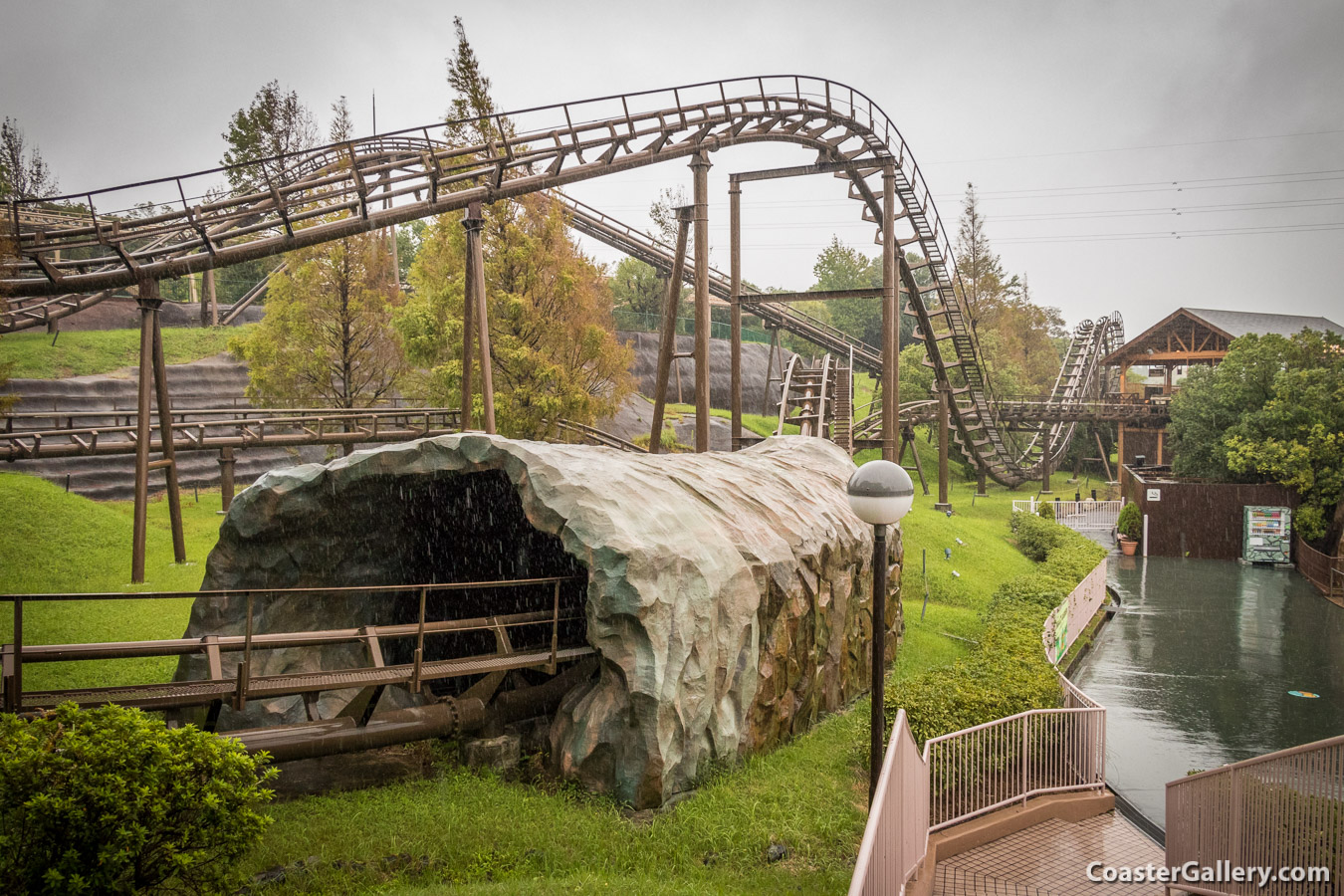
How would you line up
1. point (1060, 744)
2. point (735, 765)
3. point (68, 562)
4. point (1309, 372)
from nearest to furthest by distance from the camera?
point (735, 765) → point (1060, 744) → point (68, 562) → point (1309, 372)

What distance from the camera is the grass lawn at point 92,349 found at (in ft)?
95.1

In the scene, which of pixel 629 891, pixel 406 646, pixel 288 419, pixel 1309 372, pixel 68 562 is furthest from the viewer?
pixel 1309 372

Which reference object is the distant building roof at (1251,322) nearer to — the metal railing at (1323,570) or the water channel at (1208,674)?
the metal railing at (1323,570)

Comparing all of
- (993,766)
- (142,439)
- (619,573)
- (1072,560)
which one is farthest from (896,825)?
(1072,560)

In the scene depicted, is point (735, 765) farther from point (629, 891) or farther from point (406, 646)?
point (406, 646)

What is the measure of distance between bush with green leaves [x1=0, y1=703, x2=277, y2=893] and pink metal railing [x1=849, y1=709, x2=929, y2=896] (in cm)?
361

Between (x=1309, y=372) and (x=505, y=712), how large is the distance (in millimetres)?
28037

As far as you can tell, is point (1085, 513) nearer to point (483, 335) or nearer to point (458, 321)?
point (458, 321)

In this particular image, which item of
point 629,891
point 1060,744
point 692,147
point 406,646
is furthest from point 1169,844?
point 692,147

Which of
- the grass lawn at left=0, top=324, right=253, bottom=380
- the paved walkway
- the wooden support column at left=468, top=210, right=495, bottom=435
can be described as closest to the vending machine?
the paved walkway

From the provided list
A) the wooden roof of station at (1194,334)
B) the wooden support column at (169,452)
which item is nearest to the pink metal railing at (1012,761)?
the wooden support column at (169,452)

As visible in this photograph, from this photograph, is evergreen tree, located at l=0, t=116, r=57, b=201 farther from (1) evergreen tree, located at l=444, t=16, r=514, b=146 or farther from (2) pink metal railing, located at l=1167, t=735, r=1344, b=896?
(2) pink metal railing, located at l=1167, t=735, r=1344, b=896

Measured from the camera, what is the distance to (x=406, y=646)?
36.7 ft

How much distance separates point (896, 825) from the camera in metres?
5.74
